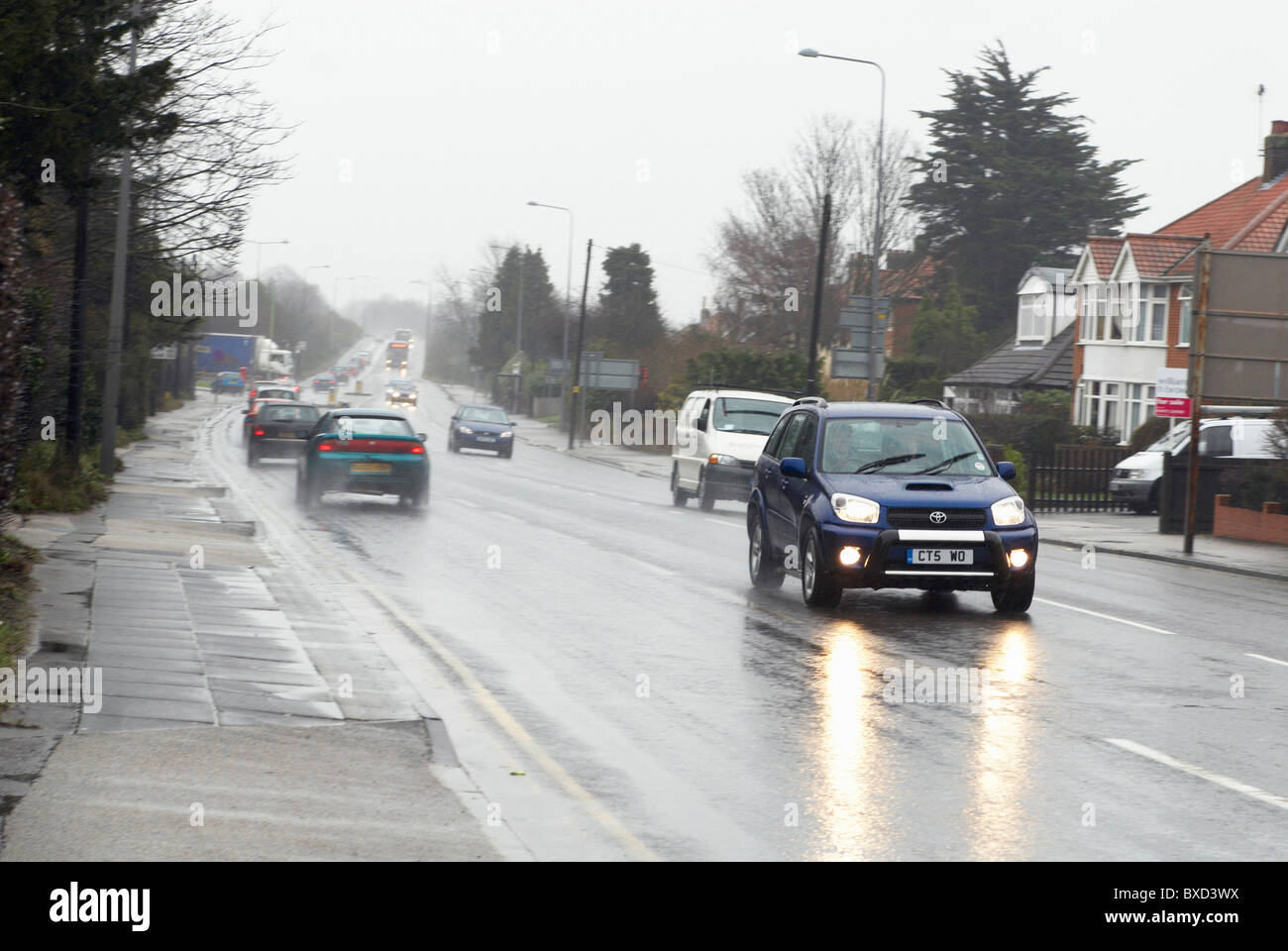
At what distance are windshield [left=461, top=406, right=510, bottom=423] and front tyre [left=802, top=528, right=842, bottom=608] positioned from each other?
1467 inches

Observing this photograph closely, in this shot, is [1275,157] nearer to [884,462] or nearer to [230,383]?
[884,462]

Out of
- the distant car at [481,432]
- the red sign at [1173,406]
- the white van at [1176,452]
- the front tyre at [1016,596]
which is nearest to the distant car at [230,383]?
the distant car at [481,432]

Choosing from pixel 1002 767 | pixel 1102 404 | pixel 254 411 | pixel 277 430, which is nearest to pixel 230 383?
pixel 254 411

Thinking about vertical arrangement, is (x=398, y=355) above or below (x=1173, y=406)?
above

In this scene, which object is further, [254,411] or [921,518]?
[254,411]

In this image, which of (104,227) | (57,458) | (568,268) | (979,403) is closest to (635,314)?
(568,268)

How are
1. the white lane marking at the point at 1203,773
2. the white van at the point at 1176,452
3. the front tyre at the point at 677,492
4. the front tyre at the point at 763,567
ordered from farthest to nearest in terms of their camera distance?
the white van at the point at 1176,452, the front tyre at the point at 677,492, the front tyre at the point at 763,567, the white lane marking at the point at 1203,773

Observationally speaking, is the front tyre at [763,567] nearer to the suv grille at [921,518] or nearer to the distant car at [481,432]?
the suv grille at [921,518]

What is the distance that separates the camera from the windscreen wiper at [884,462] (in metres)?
14.0

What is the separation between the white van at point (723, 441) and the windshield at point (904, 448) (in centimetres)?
1257

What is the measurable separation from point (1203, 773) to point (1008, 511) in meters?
5.88

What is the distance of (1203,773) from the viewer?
301 inches

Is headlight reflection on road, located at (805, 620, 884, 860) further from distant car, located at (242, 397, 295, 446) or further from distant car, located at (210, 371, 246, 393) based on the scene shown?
distant car, located at (210, 371, 246, 393)
